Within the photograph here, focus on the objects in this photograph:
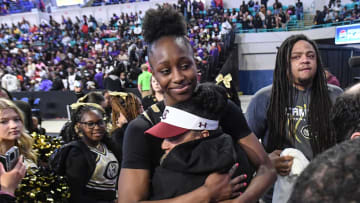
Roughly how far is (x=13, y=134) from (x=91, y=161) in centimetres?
60

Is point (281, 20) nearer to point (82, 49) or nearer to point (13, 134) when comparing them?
point (82, 49)

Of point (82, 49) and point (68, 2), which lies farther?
point (68, 2)

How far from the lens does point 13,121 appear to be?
94.7 inches

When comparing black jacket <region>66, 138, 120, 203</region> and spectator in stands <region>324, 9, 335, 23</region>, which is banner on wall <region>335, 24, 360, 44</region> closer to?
spectator in stands <region>324, 9, 335, 23</region>

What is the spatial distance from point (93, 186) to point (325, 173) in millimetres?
2297

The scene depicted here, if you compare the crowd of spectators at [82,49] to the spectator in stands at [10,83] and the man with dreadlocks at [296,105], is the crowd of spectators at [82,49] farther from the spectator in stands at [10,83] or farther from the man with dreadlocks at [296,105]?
the man with dreadlocks at [296,105]

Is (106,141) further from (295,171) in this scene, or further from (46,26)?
(46,26)

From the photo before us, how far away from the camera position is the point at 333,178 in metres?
0.46

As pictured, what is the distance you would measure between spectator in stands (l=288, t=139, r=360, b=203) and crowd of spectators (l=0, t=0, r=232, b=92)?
7.67 metres

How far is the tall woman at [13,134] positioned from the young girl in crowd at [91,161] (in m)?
0.29

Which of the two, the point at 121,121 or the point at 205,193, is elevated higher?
the point at 205,193

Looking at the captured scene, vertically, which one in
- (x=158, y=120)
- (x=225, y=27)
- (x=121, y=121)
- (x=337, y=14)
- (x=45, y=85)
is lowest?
(x=45, y=85)

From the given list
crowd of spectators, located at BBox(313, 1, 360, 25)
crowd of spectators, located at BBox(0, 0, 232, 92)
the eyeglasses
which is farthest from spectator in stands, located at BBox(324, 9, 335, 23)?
the eyeglasses

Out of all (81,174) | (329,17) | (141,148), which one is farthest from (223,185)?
(329,17)
